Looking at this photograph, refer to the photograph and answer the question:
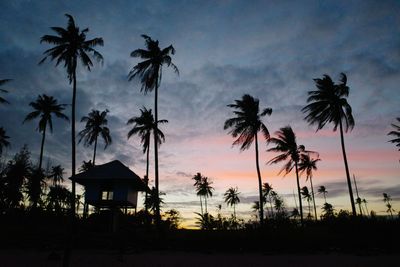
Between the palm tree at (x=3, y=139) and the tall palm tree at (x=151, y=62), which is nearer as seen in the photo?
the tall palm tree at (x=151, y=62)

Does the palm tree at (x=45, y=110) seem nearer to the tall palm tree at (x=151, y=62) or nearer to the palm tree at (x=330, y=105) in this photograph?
the tall palm tree at (x=151, y=62)

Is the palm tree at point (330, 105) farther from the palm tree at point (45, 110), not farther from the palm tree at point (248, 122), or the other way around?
the palm tree at point (45, 110)

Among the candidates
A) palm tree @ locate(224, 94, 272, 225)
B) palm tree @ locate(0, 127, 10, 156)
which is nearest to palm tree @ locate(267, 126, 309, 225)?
palm tree @ locate(224, 94, 272, 225)

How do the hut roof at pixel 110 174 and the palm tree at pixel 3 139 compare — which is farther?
the palm tree at pixel 3 139

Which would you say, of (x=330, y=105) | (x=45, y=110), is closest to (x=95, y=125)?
(x=45, y=110)

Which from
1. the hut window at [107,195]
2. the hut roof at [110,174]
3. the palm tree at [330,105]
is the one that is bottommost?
the hut window at [107,195]

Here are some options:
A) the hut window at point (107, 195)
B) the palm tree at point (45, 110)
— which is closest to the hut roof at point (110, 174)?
the hut window at point (107, 195)

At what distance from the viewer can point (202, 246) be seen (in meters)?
18.7

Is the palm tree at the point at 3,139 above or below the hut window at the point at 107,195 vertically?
above

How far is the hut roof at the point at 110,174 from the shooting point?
82.6ft

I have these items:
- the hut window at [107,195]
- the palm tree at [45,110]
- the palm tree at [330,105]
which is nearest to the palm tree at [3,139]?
the palm tree at [45,110]

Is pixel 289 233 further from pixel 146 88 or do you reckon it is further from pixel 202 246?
pixel 146 88

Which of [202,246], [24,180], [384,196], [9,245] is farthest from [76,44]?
[384,196]

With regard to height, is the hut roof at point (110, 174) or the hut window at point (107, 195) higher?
the hut roof at point (110, 174)
